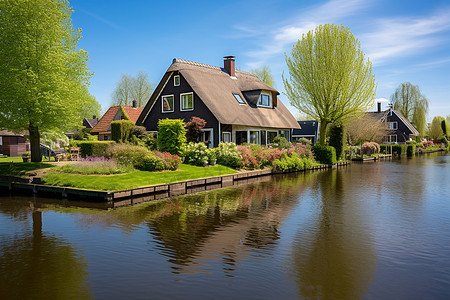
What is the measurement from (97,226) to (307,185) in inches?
456

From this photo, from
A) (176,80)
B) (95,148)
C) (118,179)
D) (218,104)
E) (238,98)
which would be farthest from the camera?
(238,98)

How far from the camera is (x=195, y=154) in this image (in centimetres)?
2195

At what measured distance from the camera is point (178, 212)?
11430 mm

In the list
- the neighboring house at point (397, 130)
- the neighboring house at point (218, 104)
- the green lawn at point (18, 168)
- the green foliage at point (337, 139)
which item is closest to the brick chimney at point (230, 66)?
the neighboring house at point (218, 104)

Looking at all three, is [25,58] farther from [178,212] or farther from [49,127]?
[178,212]

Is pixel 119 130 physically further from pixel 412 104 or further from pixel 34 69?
pixel 412 104

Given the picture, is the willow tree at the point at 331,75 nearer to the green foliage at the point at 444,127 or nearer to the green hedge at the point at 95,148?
the green hedge at the point at 95,148

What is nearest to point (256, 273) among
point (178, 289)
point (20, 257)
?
point (178, 289)

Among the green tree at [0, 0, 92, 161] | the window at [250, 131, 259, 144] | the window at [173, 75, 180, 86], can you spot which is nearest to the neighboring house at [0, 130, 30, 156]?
the window at [173, 75, 180, 86]

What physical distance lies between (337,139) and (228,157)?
15.9 m

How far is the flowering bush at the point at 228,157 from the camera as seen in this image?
2206 cm

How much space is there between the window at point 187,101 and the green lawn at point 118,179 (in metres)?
11.3

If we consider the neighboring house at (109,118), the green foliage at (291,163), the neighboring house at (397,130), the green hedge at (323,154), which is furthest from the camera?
the neighboring house at (397,130)

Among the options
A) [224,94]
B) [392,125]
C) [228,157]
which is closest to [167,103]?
[224,94]
